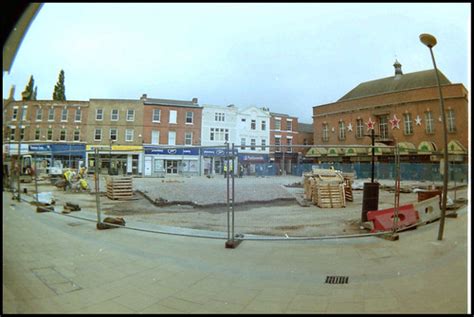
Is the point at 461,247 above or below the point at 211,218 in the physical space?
above

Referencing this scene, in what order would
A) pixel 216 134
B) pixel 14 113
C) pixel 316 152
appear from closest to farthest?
1. pixel 14 113
2. pixel 316 152
3. pixel 216 134

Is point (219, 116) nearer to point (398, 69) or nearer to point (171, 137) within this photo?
point (171, 137)

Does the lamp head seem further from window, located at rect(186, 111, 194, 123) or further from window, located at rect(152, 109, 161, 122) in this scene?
window, located at rect(152, 109, 161, 122)

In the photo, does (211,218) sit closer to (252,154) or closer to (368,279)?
(252,154)

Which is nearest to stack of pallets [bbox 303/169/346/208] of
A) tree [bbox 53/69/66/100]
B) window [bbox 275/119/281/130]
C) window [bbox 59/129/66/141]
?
window [bbox 275/119/281/130]

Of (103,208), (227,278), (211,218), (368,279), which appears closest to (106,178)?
(103,208)

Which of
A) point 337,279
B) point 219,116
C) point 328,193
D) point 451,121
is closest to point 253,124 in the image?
point 219,116

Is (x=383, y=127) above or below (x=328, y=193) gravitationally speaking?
above
